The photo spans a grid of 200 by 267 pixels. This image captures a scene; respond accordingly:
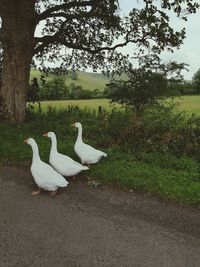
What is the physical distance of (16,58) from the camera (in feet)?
51.6

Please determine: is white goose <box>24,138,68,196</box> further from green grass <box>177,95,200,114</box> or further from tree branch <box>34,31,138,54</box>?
green grass <box>177,95,200,114</box>

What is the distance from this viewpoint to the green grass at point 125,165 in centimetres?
929

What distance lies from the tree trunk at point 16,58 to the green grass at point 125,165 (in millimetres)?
1761

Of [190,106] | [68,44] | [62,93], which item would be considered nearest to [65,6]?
[68,44]

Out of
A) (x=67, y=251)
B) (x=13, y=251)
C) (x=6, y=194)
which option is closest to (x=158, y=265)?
(x=67, y=251)

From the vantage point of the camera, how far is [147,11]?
49.5 ft

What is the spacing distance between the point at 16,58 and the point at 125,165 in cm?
731

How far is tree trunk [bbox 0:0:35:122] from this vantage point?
1546 cm

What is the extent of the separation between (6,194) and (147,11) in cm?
911

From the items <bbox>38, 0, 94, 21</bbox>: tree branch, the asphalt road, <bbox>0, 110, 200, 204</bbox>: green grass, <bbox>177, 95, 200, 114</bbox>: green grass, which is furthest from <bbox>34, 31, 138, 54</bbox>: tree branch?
the asphalt road

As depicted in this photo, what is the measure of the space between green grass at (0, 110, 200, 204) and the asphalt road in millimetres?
498

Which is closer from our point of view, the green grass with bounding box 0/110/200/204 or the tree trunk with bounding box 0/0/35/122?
the green grass with bounding box 0/110/200/204

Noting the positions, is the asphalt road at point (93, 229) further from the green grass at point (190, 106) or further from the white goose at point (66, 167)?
the green grass at point (190, 106)

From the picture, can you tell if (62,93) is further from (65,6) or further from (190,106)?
(65,6)
